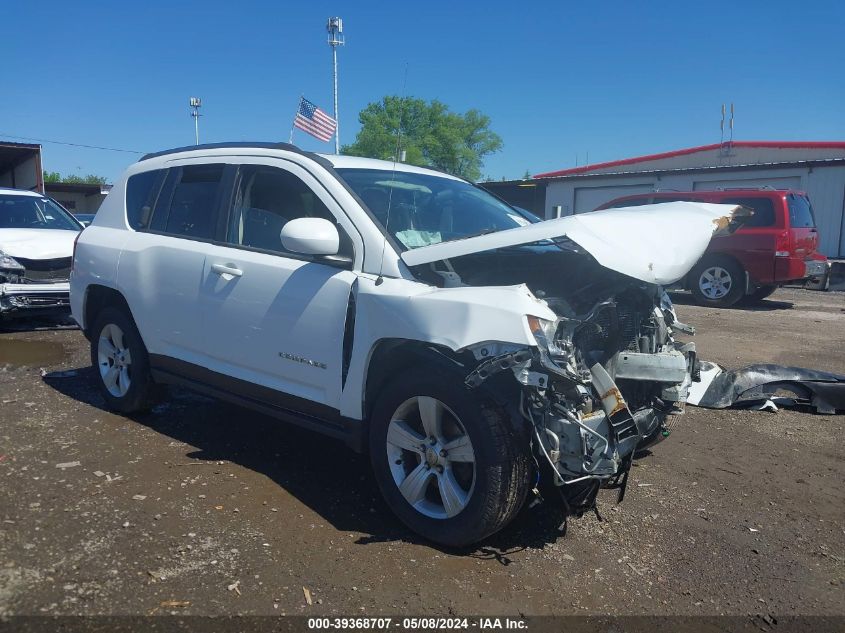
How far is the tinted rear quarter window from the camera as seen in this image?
4.92 m

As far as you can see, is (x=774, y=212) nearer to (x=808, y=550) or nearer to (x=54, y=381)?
(x=808, y=550)

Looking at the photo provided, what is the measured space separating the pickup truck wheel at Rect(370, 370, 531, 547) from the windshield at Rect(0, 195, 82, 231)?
8055 millimetres

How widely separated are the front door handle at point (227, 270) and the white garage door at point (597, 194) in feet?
70.6

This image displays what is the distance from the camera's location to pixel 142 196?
504 centimetres

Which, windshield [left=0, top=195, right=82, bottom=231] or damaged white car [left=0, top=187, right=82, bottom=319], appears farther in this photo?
windshield [left=0, top=195, right=82, bottom=231]

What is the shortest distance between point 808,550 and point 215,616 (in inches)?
109

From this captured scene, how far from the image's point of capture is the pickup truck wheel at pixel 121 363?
4.87 meters

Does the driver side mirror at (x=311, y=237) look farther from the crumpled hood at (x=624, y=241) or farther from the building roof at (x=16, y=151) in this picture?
the building roof at (x=16, y=151)

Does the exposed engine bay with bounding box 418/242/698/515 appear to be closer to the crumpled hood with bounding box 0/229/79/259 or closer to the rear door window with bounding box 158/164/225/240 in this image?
the rear door window with bounding box 158/164/225/240

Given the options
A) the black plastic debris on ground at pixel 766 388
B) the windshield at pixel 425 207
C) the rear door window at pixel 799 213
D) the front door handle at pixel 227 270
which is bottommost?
the black plastic debris on ground at pixel 766 388

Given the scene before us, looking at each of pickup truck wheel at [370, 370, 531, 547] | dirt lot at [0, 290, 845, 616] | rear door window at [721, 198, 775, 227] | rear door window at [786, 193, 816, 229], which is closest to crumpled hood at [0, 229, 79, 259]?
dirt lot at [0, 290, 845, 616]

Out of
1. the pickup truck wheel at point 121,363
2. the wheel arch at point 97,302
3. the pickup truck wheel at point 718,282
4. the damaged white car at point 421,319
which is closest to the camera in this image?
the damaged white car at point 421,319

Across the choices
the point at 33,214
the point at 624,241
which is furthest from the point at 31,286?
the point at 624,241

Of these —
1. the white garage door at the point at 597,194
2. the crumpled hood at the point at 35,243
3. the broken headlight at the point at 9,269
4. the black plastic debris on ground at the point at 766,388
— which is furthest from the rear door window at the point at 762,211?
the white garage door at the point at 597,194
